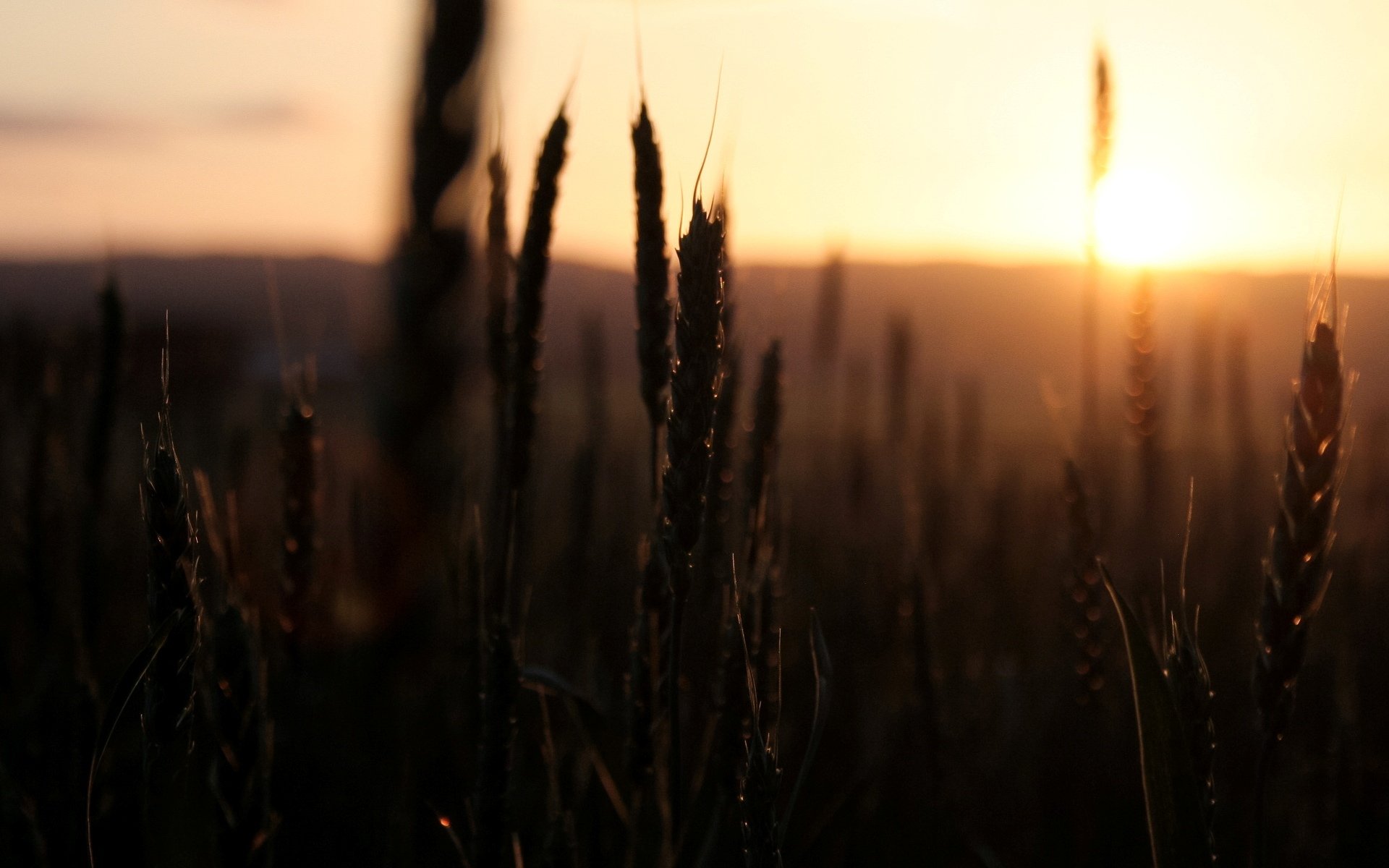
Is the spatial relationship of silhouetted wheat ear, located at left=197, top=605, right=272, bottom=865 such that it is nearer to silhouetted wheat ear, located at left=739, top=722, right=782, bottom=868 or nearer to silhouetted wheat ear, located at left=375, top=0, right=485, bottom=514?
silhouetted wheat ear, located at left=739, top=722, right=782, bottom=868

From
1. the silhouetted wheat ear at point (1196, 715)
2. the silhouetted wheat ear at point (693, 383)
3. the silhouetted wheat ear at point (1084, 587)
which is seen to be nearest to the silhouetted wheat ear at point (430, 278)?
the silhouetted wheat ear at point (1084, 587)

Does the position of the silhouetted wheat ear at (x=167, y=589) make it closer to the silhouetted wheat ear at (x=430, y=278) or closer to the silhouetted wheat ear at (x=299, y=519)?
the silhouetted wheat ear at (x=299, y=519)

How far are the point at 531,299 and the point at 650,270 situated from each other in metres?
0.27

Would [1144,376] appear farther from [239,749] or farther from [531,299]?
[239,749]

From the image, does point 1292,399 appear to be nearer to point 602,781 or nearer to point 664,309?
point 664,309

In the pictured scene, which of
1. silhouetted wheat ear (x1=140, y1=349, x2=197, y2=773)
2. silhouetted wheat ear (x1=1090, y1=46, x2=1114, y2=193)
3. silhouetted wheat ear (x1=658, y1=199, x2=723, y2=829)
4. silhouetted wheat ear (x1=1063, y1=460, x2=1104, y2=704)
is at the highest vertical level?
silhouetted wheat ear (x1=1090, y1=46, x2=1114, y2=193)

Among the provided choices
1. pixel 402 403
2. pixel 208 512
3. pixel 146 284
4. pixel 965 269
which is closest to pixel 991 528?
pixel 402 403

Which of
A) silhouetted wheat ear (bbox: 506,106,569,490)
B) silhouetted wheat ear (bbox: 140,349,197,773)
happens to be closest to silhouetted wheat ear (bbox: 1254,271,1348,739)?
silhouetted wheat ear (bbox: 506,106,569,490)

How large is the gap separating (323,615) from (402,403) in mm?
1176

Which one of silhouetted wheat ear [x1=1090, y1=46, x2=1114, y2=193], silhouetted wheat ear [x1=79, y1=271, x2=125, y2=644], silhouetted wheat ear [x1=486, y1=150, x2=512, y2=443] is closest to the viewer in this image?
silhouetted wheat ear [x1=486, y1=150, x2=512, y2=443]

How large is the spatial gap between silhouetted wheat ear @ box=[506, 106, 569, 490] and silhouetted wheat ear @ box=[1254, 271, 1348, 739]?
3.14 ft

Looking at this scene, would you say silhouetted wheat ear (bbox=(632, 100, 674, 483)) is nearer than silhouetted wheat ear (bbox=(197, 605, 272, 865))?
No

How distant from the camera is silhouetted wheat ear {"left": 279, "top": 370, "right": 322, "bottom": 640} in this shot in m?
1.60

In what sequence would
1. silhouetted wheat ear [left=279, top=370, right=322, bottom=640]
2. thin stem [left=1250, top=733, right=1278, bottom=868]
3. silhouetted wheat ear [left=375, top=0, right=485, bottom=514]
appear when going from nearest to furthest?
thin stem [left=1250, top=733, right=1278, bottom=868] < silhouetted wheat ear [left=279, top=370, right=322, bottom=640] < silhouetted wheat ear [left=375, top=0, right=485, bottom=514]
